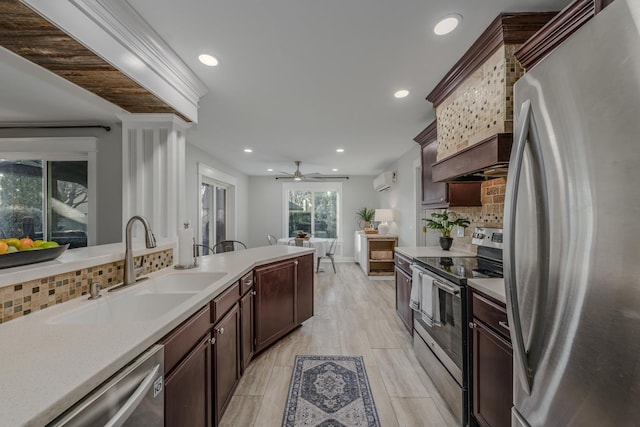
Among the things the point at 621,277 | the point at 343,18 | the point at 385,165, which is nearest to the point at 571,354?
the point at 621,277

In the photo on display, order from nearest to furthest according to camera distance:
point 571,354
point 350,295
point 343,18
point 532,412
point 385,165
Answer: point 571,354 → point 532,412 → point 343,18 → point 350,295 → point 385,165

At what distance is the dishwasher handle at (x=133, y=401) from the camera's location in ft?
2.24

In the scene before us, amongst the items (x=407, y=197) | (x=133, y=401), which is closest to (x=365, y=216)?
(x=407, y=197)

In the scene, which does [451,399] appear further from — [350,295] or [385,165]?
[385,165]

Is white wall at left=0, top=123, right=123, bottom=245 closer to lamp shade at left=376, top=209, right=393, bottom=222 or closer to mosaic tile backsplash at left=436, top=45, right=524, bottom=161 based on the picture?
mosaic tile backsplash at left=436, top=45, right=524, bottom=161

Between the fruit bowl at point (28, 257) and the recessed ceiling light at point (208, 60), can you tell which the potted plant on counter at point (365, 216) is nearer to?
the recessed ceiling light at point (208, 60)

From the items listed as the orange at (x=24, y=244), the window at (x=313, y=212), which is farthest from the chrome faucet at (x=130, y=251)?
the window at (x=313, y=212)

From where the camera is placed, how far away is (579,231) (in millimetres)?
614

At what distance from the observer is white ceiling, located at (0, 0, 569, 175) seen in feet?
4.77

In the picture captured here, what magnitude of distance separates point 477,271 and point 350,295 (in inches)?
103

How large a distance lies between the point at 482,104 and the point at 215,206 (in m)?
5.17

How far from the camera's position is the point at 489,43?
1.65 meters

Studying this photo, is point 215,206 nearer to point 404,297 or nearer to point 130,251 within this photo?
point 130,251

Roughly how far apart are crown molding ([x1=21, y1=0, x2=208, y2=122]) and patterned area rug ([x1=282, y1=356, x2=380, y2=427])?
Answer: 243cm
